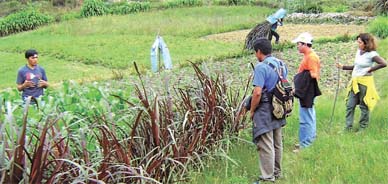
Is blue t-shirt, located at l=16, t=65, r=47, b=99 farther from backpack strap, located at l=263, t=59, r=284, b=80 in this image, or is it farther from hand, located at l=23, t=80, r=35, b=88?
backpack strap, located at l=263, t=59, r=284, b=80

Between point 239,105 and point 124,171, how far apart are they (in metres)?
2.16

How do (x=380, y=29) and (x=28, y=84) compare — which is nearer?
(x=28, y=84)

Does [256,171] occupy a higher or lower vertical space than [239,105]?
lower

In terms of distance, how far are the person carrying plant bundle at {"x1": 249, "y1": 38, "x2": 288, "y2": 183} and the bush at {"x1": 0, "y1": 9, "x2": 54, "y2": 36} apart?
2385 centimetres

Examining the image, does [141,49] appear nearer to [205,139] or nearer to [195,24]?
[195,24]

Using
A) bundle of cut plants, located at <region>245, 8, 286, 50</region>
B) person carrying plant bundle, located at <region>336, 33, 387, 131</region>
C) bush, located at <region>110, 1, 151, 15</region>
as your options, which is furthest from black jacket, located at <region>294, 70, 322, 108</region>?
bush, located at <region>110, 1, 151, 15</region>

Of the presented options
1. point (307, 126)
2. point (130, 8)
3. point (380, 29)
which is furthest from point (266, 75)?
point (130, 8)

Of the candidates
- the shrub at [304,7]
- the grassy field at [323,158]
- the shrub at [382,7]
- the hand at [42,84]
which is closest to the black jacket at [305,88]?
the grassy field at [323,158]

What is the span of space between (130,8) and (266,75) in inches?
1004

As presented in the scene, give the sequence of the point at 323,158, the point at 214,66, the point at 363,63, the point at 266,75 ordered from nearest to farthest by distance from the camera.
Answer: the point at 266,75
the point at 323,158
the point at 363,63
the point at 214,66

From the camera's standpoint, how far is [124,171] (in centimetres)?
410

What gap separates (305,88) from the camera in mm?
5977

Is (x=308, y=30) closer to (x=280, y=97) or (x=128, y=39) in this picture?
(x=128, y=39)

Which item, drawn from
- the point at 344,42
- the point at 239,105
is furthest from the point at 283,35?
the point at 239,105
